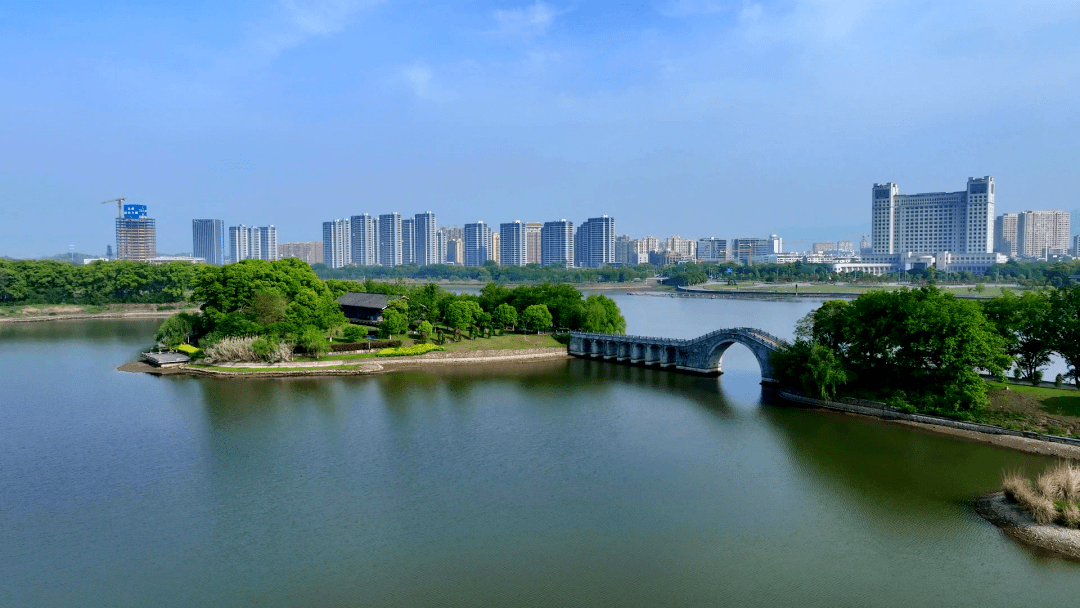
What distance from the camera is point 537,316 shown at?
4281 cm

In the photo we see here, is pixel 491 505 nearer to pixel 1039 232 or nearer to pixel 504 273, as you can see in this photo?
pixel 504 273

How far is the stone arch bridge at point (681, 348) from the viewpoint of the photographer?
3178 cm

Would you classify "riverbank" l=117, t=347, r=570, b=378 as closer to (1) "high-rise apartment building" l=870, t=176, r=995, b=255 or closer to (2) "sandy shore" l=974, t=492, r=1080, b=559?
(2) "sandy shore" l=974, t=492, r=1080, b=559

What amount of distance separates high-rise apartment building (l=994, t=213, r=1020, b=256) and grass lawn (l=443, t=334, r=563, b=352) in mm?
168176

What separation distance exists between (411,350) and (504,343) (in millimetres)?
5457

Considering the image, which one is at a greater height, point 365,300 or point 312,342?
point 365,300

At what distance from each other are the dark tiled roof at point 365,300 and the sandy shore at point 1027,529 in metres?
34.4

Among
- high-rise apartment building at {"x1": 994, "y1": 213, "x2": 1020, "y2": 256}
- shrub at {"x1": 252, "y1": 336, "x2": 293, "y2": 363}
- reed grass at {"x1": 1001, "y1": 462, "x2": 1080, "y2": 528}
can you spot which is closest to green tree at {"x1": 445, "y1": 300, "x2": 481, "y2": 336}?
shrub at {"x1": 252, "y1": 336, "x2": 293, "y2": 363}

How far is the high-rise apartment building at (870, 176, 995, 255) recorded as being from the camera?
14112 centimetres

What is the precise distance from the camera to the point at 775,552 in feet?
48.9

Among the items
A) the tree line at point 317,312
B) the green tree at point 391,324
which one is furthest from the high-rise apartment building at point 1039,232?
the green tree at point 391,324

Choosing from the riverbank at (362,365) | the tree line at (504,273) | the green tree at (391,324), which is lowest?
the riverbank at (362,365)

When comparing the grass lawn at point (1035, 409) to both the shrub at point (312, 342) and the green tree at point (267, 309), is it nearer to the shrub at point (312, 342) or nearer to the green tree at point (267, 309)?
the shrub at point (312, 342)

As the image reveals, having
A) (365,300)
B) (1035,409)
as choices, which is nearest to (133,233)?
(365,300)
